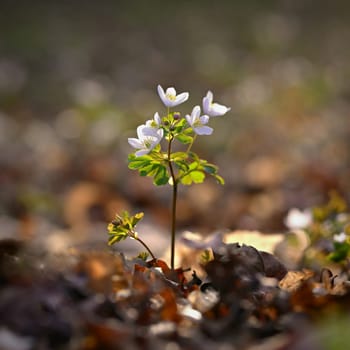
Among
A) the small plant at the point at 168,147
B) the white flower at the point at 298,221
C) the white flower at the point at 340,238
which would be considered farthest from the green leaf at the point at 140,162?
the white flower at the point at 298,221

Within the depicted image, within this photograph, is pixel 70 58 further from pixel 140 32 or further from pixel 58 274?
pixel 58 274

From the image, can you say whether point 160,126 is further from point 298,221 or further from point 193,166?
point 298,221

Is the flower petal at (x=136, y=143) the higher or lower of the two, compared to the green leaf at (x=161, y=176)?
higher

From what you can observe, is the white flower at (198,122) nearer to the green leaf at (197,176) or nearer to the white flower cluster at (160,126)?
the white flower cluster at (160,126)

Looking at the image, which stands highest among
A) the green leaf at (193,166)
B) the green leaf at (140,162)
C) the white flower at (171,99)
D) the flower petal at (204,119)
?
the white flower at (171,99)

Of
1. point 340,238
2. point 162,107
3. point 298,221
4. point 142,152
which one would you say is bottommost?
point 142,152

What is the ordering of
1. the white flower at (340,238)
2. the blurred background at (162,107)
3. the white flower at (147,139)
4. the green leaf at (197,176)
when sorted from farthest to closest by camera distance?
the blurred background at (162,107)
the white flower at (340,238)
the green leaf at (197,176)
the white flower at (147,139)

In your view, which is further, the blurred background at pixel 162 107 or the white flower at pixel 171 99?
the blurred background at pixel 162 107

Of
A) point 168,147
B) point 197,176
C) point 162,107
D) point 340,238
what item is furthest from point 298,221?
point 162,107
